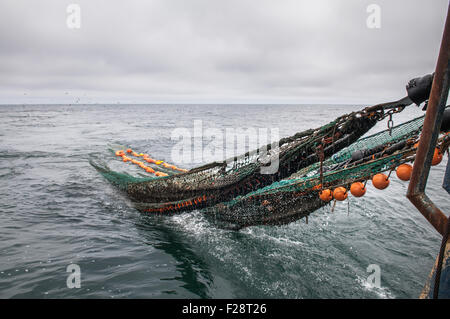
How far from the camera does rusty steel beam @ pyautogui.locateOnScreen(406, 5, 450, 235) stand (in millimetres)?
1624

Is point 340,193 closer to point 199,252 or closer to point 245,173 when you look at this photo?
point 245,173

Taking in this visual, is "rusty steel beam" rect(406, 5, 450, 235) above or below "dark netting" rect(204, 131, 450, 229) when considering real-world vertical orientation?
above

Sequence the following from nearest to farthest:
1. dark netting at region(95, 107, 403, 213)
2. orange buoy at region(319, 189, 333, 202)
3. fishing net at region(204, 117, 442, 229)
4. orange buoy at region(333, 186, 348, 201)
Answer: dark netting at region(95, 107, 403, 213) → fishing net at region(204, 117, 442, 229) → orange buoy at region(333, 186, 348, 201) → orange buoy at region(319, 189, 333, 202)

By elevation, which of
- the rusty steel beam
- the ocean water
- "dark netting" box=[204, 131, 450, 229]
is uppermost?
the rusty steel beam

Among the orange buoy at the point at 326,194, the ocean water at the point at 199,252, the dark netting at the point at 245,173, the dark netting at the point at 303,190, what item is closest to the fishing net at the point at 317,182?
the dark netting at the point at 303,190

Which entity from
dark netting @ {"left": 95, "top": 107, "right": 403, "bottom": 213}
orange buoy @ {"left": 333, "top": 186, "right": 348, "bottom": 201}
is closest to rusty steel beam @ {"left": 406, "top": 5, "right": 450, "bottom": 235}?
dark netting @ {"left": 95, "top": 107, "right": 403, "bottom": 213}

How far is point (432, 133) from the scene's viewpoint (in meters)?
1.68

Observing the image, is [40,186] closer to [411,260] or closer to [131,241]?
[131,241]

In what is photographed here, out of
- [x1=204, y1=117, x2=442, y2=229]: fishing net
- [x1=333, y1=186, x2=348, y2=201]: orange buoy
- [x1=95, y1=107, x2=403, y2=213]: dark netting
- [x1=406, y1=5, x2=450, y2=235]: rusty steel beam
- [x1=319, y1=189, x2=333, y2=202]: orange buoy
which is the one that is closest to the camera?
[x1=406, y1=5, x2=450, y2=235]: rusty steel beam

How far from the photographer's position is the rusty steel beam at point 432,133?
1624 millimetres

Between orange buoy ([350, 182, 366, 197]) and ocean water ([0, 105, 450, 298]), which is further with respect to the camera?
ocean water ([0, 105, 450, 298])

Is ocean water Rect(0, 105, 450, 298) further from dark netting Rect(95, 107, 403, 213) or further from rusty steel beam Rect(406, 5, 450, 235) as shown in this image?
rusty steel beam Rect(406, 5, 450, 235)

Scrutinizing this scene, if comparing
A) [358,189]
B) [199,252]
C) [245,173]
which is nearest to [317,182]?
[358,189]

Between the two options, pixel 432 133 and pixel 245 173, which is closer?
pixel 432 133
